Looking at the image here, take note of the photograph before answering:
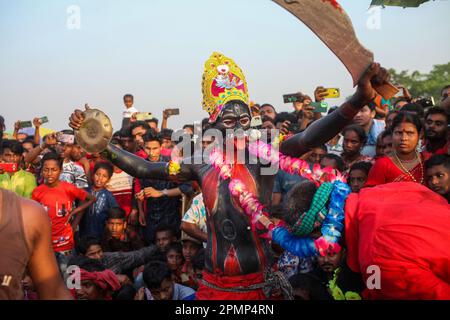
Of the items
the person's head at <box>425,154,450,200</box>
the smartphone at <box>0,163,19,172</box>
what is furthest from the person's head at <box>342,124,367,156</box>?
the smartphone at <box>0,163,19,172</box>

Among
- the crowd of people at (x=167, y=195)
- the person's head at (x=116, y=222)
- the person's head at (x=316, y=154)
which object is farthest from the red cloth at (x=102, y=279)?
the person's head at (x=316, y=154)

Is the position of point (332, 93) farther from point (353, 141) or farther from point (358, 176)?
point (358, 176)

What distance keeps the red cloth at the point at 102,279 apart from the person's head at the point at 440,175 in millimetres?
2909

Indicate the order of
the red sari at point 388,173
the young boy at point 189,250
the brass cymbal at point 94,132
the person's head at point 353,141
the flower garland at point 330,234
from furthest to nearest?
the young boy at point 189,250, the person's head at point 353,141, the red sari at point 388,173, the brass cymbal at point 94,132, the flower garland at point 330,234

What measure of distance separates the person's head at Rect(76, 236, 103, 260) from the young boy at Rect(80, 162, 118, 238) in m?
0.53

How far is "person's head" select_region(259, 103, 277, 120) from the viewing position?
8.42 m

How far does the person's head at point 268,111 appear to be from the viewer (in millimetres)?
Result: 8422

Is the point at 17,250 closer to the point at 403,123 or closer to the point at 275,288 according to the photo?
the point at 275,288

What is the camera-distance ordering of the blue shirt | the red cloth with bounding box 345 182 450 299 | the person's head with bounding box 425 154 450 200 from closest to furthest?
the red cloth with bounding box 345 182 450 299
the person's head with bounding box 425 154 450 200
the blue shirt

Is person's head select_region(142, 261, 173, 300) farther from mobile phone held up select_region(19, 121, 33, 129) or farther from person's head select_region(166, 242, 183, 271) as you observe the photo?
mobile phone held up select_region(19, 121, 33, 129)

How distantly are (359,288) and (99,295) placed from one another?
2.70 meters

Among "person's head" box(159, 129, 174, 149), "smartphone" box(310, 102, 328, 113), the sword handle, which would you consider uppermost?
"smartphone" box(310, 102, 328, 113)

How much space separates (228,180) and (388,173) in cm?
161

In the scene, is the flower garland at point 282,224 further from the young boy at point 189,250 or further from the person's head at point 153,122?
the person's head at point 153,122
